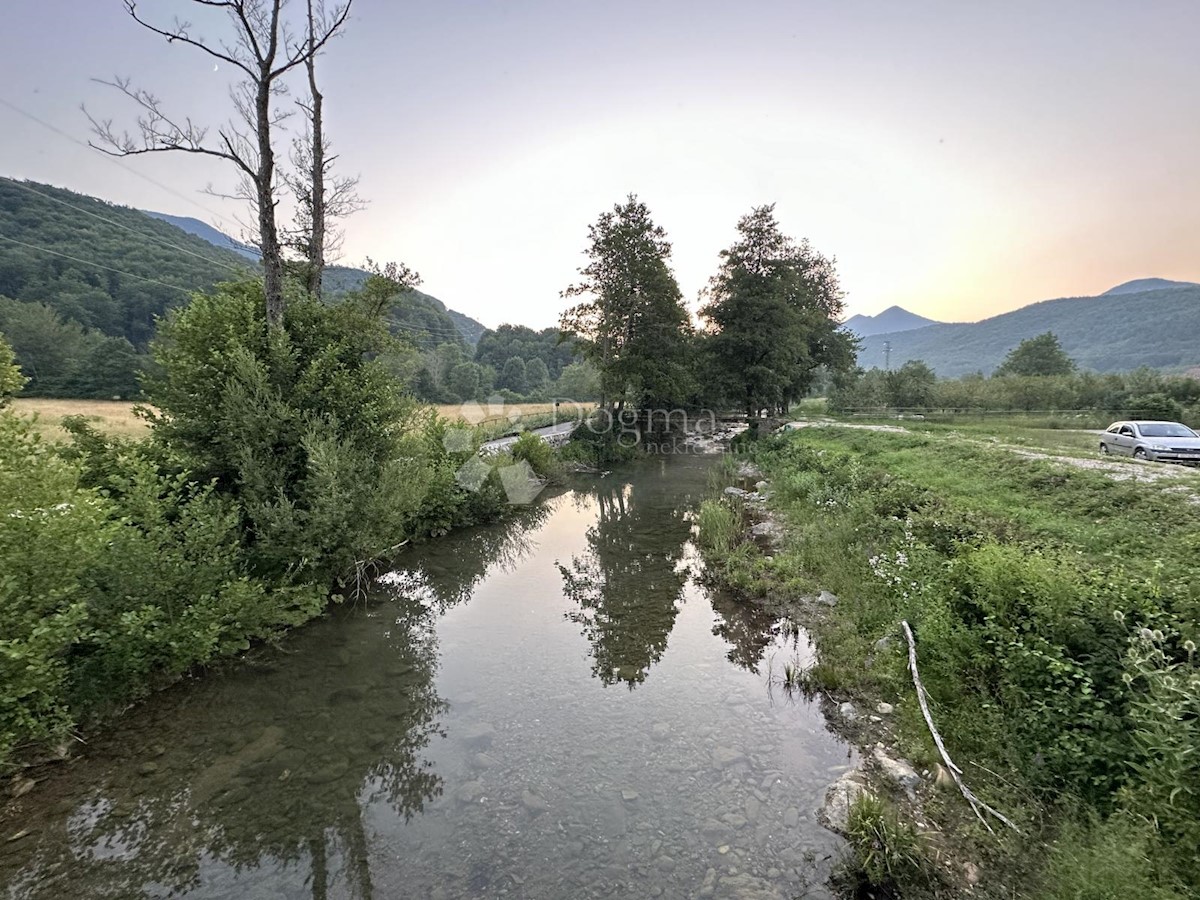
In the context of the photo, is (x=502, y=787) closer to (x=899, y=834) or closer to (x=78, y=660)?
(x=899, y=834)

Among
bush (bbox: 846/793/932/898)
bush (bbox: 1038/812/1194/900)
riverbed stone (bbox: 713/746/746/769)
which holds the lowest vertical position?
riverbed stone (bbox: 713/746/746/769)

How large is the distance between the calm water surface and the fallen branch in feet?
3.71

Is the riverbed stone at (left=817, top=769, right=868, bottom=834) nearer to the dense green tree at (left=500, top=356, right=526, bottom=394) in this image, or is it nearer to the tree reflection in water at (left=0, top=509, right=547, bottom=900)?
the tree reflection in water at (left=0, top=509, right=547, bottom=900)

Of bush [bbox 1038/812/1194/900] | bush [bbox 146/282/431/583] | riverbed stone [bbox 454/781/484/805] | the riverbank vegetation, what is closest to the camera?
bush [bbox 1038/812/1194/900]

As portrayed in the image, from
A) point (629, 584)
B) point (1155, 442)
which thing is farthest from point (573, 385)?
point (629, 584)

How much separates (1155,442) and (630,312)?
24.9 meters

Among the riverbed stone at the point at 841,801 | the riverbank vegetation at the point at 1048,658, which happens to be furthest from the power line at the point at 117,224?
the riverbed stone at the point at 841,801

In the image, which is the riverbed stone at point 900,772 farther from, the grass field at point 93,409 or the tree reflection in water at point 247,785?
the grass field at point 93,409

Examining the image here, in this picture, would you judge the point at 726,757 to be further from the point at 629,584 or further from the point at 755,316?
the point at 755,316

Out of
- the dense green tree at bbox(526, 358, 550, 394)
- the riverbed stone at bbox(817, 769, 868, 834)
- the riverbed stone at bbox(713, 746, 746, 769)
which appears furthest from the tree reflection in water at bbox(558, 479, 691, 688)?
the dense green tree at bbox(526, 358, 550, 394)

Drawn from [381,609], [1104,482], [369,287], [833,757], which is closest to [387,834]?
[833,757]

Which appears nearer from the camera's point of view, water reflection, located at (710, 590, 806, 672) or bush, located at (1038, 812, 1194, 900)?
bush, located at (1038, 812, 1194, 900)

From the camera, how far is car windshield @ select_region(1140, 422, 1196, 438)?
17.6 meters

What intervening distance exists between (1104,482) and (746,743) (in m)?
10.2
